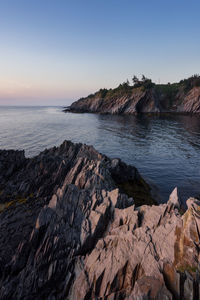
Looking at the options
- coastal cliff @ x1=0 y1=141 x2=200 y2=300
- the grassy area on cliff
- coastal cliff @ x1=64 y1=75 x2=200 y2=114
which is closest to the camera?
coastal cliff @ x1=0 y1=141 x2=200 y2=300

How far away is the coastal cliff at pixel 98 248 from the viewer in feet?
27.0

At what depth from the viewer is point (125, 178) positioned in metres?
26.6

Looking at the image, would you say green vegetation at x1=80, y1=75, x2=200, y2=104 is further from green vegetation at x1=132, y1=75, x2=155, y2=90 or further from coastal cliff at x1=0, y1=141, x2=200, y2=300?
coastal cliff at x1=0, y1=141, x2=200, y2=300

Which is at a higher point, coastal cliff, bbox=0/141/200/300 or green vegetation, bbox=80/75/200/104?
green vegetation, bbox=80/75/200/104

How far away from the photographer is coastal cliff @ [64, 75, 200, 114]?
501 feet

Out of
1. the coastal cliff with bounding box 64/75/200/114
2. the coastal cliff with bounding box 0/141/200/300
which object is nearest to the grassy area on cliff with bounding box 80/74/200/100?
the coastal cliff with bounding box 64/75/200/114

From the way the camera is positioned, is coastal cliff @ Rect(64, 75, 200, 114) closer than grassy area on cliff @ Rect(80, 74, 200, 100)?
Yes

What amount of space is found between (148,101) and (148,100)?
93cm

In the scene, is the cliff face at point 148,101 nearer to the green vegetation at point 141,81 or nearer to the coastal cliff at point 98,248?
the green vegetation at point 141,81

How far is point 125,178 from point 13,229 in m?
16.6

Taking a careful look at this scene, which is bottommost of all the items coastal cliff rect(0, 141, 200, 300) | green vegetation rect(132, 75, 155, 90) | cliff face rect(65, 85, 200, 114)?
coastal cliff rect(0, 141, 200, 300)

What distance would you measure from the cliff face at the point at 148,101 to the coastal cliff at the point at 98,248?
5970 inches

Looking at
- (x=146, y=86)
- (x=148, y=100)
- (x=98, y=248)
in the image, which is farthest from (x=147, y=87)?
(x=98, y=248)

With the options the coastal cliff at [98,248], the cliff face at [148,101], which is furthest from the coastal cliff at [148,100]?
the coastal cliff at [98,248]
